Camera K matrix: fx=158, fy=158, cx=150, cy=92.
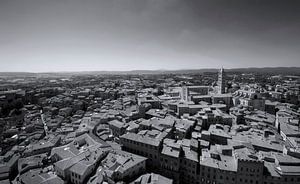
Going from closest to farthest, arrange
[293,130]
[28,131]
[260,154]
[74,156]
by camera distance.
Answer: [260,154]
[74,156]
[293,130]
[28,131]

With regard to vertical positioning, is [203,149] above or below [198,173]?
above

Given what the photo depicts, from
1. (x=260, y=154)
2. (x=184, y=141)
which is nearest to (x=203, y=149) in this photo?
(x=184, y=141)

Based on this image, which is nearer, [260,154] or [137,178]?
[137,178]

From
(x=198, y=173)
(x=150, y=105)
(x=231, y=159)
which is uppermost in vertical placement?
(x=150, y=105)

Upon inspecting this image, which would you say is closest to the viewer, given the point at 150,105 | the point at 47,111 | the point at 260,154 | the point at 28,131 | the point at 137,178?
Result: the point at 137,178

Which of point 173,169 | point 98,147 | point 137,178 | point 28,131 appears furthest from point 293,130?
point 28,131

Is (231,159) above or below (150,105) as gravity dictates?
below

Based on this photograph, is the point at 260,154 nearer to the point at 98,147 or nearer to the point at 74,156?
the point at 98,147

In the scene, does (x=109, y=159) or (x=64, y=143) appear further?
(x=64, y=143)

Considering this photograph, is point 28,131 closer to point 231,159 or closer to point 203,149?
point 203,149
